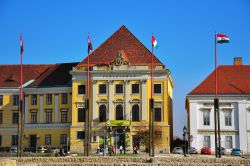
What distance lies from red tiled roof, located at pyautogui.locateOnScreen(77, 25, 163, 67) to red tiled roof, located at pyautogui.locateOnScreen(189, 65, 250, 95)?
Result: 6794 mm

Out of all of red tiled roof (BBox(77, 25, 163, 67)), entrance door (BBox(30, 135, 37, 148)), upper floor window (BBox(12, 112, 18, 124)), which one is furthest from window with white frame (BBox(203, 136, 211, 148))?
upper floor window (BBox(12, 112, 18, 124))

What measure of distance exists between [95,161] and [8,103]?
44501 mm

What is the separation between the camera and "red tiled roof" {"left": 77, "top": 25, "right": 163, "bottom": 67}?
7112 centimetres

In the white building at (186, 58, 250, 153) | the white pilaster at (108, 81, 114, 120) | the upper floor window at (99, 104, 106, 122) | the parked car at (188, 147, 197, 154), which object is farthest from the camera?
the upper floor window at (99, 104, 106, 122)

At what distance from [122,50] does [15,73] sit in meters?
19.0

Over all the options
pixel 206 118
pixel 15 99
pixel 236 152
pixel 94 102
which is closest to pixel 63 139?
pixel 94 102

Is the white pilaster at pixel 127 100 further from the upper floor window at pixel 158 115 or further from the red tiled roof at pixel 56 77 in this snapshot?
the red tiled roof at pixel 56 77

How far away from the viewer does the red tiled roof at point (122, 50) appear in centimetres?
7112

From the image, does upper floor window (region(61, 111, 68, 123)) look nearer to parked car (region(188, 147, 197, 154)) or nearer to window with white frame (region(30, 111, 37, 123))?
window with white frame (region(30, 111, 37, 123))

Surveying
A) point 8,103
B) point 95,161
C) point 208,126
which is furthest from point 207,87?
point 95,161

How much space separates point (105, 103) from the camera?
233 feet

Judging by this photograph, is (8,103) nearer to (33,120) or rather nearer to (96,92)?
(33,120)

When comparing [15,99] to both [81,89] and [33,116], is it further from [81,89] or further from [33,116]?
[81,89]

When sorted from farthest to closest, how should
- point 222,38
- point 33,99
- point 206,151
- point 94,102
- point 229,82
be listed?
1. point 33,99
2. point 94,102
3. point 229,82
4. point 206,151
5. point 222,38
